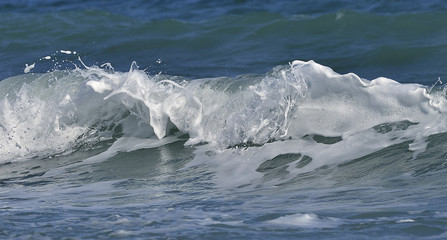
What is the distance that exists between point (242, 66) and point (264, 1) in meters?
5.07

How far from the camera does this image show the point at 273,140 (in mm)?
6121

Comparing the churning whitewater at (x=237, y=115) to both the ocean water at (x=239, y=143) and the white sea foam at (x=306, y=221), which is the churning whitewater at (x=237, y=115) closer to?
the ocean water at (x=239, y=143)

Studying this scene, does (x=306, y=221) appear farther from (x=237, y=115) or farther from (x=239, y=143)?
(x=237, y=115)

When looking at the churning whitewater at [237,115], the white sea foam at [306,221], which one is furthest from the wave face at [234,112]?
the white sea foam at [306,221]

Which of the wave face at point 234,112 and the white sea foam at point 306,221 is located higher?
the wave face at point 234,112

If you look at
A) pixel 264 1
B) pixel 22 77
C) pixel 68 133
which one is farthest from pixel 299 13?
pixel 68 133

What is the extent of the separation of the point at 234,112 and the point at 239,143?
1.21ft

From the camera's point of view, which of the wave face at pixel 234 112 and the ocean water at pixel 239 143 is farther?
the wave face at pixel 234 112

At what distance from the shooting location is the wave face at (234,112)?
593 centimetres

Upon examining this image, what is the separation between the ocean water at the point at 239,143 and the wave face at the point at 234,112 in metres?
0.01

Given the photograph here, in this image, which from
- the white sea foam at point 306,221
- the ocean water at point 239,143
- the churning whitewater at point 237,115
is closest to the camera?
the white sea foam at point 306,221

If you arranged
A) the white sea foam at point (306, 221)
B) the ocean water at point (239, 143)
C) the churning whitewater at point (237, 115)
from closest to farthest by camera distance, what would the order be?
the white sea foam at point (306, 221) → the ocean water at point (239, 143) → the churning whitewater at point (237, 115)

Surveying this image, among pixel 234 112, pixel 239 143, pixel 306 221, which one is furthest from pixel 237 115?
pixel 306 221

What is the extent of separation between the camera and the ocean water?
4.01 meters
